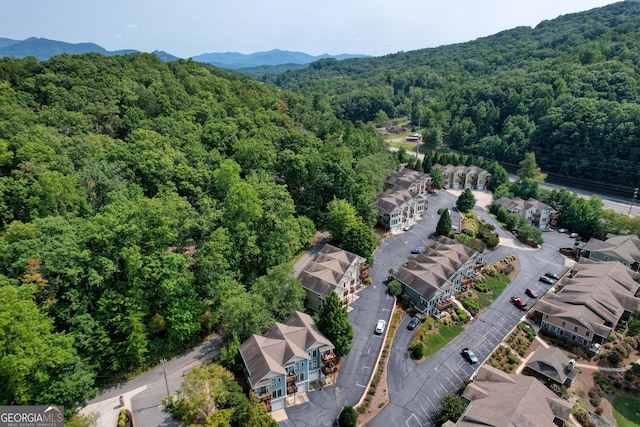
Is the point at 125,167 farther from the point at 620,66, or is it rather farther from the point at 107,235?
the point at 620,66

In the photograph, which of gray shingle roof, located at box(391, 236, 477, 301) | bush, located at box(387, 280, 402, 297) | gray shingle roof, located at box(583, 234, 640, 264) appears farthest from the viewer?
gray shingle roof, located at box(583, 234, 640, 264)

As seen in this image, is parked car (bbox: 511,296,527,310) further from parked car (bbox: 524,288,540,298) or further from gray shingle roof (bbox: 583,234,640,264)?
gray shingle roof (bbox: 583,234,640,264)

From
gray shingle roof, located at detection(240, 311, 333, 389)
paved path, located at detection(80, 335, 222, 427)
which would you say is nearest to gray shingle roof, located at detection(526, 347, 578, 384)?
gray shingle roof, located at detection(240, 311, 333, 389)

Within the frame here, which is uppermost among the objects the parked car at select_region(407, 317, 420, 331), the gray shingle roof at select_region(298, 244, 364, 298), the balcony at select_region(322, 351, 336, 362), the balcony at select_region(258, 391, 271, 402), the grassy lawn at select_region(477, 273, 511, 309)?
the gray shingle roof at select_region(298, 244, 364, 298)

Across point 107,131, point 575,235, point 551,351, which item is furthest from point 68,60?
point 575,235

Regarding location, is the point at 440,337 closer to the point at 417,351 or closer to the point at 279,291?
the point at 417,351

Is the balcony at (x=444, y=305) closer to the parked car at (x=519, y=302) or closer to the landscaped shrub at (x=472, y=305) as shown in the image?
the landscaped shrub at (x=472, y=305)

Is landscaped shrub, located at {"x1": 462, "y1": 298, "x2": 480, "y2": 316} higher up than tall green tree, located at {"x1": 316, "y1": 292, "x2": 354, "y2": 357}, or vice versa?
tall green tree, located at {"x1": 316, "y1": 292, "x2": 354, "y2": 357}
